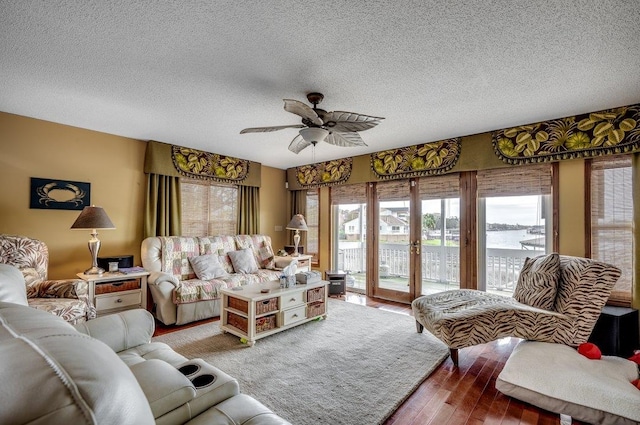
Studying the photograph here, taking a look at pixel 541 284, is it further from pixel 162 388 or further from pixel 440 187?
pixel 162 388

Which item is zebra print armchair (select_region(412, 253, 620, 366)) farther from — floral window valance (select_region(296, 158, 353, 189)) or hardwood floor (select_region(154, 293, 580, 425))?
floral window valance (select_region(296, 158, 353, 189))

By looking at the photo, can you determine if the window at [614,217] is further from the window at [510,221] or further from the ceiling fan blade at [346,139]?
the ceiling fan blade at [346,139]

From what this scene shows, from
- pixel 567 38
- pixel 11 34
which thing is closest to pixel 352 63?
pixel 567 38

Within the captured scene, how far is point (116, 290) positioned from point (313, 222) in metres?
3.61

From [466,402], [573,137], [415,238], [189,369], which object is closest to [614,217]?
[573,137]

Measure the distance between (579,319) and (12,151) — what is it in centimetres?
589

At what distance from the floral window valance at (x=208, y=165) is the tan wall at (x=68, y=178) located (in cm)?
51

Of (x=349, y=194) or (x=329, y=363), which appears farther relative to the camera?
(x=349, y=194)

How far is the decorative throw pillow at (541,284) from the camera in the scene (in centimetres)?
269

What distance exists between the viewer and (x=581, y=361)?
225 centimetres

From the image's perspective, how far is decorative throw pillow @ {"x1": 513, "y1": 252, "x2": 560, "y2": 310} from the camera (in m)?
2.69

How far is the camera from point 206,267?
4293 millimetres

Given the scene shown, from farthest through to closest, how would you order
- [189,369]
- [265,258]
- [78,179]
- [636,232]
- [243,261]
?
[265,258] < [243,261] < [78,179] < [636,232] < [189,369]

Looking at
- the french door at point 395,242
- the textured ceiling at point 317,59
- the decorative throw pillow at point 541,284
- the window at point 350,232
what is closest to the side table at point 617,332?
the decorative throw pillow at point 541,284
